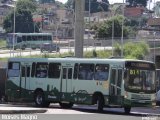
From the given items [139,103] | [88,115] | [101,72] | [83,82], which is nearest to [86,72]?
[83,82]

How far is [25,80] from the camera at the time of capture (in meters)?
33.1

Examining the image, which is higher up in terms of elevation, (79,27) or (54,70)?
(79,27)

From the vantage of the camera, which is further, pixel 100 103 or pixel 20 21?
pixel 20 21

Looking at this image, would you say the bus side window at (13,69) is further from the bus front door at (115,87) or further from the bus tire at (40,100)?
the bus front door at (115,87)

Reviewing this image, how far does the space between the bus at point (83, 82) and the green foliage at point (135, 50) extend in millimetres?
36740

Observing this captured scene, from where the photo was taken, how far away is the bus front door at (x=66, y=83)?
30.7 m

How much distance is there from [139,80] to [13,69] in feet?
Answer: 28.9

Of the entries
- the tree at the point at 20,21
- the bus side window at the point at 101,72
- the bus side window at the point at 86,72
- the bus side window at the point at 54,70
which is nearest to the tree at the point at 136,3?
the tree at the point at 20,21

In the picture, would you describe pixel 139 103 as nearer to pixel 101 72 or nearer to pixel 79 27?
pixel 101 72

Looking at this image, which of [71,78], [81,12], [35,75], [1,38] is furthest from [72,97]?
[1,38]

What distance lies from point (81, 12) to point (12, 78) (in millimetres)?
9142

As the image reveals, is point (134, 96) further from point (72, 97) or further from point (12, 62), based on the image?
point (12, 62)

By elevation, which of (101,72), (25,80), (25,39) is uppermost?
(101,72)

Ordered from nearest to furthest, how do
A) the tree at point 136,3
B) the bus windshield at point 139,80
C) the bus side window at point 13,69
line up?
the bus windshield at point 139,80
the bus side window at point 13,69
the tree at point 136,3
